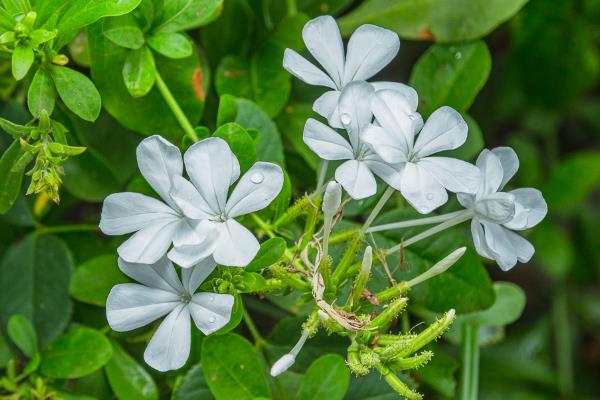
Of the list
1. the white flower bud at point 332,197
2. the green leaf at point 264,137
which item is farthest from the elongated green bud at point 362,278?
the green leaf at point 264,137

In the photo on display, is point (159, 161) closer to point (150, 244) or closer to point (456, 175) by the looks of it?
point (150, 244)

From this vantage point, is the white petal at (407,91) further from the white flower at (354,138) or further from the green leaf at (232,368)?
the green leaf at (232,368)

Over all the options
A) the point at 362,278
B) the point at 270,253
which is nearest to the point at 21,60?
the point at 270,253

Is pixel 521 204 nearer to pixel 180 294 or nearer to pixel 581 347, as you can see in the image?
pixel 180 294

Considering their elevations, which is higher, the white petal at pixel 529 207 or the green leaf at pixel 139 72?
the green leaf at pixel 139 72

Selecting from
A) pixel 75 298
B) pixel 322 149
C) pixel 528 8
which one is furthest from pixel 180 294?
pixel 528 8

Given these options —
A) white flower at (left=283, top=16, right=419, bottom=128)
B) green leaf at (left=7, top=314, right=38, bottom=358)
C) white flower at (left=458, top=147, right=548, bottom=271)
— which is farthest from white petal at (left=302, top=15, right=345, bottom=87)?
green leaf at (left=7, top=314, right=38, bottom=358)
